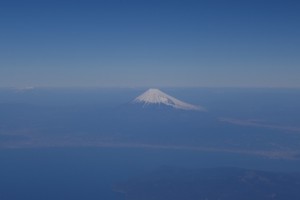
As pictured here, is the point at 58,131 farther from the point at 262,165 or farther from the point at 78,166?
the point at 262,165

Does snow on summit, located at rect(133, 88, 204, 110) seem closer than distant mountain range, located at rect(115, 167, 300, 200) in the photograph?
No

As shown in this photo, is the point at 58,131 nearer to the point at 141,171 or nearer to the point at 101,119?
the point at 101,119

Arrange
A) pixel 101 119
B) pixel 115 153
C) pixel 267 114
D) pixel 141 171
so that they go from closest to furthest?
pixel 141 171
pixel 115 153
pixel 101 119
pixel 267 114

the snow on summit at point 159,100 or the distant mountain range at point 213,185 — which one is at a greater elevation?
the snow on summit at point 159,100

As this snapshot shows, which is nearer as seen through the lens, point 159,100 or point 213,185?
point 213,185

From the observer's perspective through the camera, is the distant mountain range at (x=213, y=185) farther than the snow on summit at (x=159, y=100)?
No

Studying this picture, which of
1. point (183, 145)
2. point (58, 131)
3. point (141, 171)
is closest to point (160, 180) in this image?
point (141, 171)

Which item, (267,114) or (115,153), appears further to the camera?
(267,114)

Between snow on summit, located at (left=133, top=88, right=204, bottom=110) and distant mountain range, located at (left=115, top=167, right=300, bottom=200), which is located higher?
snow on summit, located at (left=133, top=88, right=204, bottom=110)

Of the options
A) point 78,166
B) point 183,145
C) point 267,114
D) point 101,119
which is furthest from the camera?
point 267,114

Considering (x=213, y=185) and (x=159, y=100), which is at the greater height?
(x=159, y=100)
